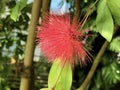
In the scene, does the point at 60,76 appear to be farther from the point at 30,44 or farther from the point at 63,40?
the point at 30,44

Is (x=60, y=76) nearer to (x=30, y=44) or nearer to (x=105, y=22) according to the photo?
(x=105, y=22)

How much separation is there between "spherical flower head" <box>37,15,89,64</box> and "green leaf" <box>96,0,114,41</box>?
3 centimetres

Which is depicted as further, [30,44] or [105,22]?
[30,44]

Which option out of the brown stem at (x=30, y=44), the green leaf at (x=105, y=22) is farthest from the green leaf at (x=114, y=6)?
the brown stem at (x=30, y=44)

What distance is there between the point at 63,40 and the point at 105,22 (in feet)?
0.19

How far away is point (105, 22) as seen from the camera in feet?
1.44

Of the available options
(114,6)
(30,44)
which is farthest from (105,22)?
(30,44)

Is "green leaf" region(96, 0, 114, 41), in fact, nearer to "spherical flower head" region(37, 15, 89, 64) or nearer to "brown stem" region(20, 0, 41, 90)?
"spherical flower head" region(37, 15, 89, 64)

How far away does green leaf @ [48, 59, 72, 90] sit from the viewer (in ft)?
1.53

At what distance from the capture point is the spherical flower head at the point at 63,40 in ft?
1.39

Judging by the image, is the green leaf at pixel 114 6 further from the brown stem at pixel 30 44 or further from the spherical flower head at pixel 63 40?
the brown stem at pixel 30 44

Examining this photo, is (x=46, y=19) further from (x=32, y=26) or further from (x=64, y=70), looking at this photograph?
(x=32, y=26)

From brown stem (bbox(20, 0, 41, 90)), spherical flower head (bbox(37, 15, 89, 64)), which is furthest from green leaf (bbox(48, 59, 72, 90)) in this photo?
brown stem (bbox(20, 0, 41, 90))

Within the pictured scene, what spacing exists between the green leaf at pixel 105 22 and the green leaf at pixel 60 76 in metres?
0.06
